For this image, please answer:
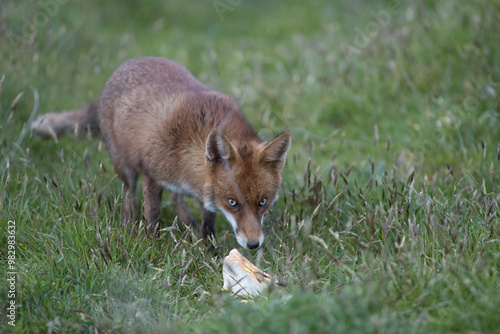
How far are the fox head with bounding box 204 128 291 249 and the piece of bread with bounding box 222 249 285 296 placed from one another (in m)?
0.32

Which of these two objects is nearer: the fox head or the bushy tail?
the fox head

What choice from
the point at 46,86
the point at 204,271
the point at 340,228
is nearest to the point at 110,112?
the point at 46,86

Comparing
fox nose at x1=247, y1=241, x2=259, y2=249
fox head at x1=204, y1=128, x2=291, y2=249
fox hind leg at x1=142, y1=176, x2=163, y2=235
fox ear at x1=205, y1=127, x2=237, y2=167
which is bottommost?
fox hind leg at x1=142, y1=176, x2=163, y2=235

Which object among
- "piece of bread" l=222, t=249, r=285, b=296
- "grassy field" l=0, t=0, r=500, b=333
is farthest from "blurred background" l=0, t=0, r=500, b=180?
"piece of bread" l=222, t=249, r=285, b=296


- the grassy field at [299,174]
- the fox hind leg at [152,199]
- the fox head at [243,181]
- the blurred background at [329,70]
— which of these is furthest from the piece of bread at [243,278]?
the blurred background at [329,70]

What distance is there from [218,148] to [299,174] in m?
1.54

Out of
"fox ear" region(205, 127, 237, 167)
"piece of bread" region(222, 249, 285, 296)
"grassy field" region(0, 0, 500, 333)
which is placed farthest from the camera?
"fox ear" region(205, 127, 237, 167)

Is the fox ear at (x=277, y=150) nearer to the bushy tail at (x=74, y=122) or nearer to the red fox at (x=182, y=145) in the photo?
the red fox at (x=182, y=145)

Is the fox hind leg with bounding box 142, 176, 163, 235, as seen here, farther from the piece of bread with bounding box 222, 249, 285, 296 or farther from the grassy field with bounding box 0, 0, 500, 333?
the piece of bread with bounding box 222, 249, 285, 296

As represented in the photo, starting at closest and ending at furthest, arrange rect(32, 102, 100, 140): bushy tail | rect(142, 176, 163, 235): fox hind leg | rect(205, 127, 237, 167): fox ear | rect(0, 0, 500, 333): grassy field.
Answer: rect(0, 0, 500, 333): grassy field < rect(205, 127, 237, 167): fox ear < rect(142, 176, 163, 235): fox hind leg < rect(32, 102, 100, 140): bushy tail

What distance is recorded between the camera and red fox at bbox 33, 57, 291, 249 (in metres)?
3.90

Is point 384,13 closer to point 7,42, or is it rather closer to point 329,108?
point 329,108

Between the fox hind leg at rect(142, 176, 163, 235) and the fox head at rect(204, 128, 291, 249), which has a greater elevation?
the fox head at rect(204, 128, 291, 249)

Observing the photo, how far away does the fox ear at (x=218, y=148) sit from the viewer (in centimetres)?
380
